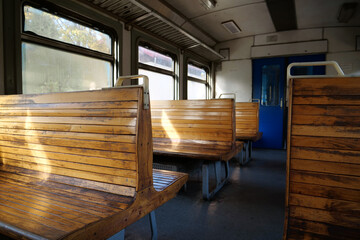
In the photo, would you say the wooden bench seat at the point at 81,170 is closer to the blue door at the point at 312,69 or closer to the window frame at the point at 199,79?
the window frame at the point at 199,79

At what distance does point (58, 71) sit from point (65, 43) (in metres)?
0.37

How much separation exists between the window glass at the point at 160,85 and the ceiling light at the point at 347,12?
153 inches

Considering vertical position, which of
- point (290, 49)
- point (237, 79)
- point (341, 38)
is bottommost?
point (237, 79)

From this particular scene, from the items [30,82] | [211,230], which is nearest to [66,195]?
[211,230]

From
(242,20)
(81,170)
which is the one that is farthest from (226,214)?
(242,20)

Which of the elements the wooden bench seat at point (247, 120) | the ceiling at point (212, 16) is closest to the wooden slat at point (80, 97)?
the ceiling at point (212, 16)

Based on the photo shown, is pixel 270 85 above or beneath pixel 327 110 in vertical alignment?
above

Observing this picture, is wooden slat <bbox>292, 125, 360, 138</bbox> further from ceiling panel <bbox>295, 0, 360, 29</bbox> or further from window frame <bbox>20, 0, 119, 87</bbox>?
ceiling panel <bbox>295, 0, 360, 29</bbox>

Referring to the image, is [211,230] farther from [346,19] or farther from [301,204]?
[346,19]

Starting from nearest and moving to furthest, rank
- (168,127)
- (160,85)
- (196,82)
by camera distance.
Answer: (168,127) < (160,85) < (196,82)

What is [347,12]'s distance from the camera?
5086 mm

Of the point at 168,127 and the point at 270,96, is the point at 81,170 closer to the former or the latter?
the point at 168,127

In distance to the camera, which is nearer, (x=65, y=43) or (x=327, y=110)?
(x=327, y=110)

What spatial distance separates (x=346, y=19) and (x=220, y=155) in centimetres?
523
